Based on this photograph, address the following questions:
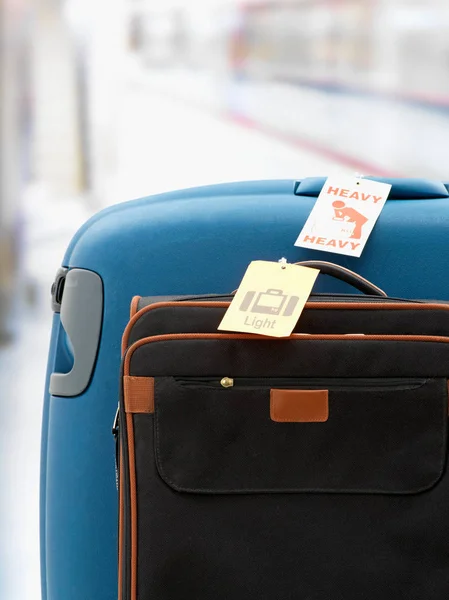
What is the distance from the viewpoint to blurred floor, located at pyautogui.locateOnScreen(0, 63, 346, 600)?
2033mm

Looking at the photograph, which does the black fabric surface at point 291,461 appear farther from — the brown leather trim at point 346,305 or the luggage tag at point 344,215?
the luggage tag at point 344,215

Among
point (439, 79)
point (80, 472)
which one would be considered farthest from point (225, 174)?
point (80, 472)

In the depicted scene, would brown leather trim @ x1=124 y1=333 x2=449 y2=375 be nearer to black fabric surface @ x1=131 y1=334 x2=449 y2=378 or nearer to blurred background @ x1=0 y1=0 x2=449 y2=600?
black fabric surface @ x1=131 y1=334 x2=449 y2=378

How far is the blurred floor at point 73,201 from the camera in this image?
203cm

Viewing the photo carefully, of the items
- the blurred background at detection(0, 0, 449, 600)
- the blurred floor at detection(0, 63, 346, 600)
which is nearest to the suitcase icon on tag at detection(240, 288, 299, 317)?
the blurred floor at detection(0, 63, 346, 600)

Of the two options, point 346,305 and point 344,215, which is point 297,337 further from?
point 344,215

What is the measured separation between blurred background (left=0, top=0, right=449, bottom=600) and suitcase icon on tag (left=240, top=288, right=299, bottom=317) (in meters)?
1.55

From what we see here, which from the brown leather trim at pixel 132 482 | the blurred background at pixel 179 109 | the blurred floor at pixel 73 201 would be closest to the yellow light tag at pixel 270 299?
the brown leather trim at pixel 132 482

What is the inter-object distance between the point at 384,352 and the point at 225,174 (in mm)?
6156

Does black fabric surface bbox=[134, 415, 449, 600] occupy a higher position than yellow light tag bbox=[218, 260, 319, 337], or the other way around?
yellow light tag bbox=[218, 260, 319, 337]

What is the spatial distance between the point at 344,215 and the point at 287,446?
0.28m

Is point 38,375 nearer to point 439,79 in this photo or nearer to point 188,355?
point 188,355

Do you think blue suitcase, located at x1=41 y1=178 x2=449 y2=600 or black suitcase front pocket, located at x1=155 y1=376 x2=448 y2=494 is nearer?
black suitcase front pocket, located at x1=155 y1=376 x2=448 y2=494

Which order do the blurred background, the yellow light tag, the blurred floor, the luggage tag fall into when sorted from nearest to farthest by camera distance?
the yellow light tag < the luggage tag < the blurred floor < the blurred background
